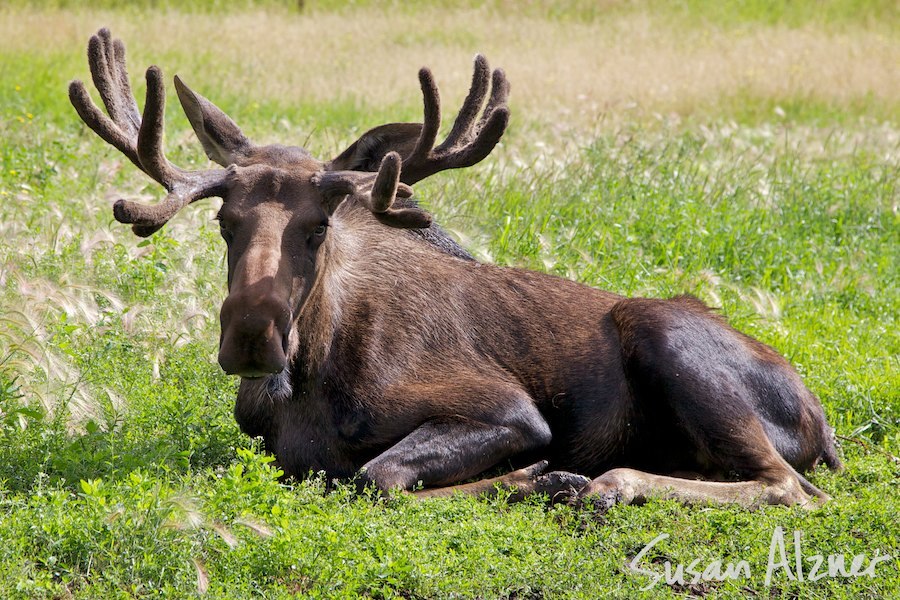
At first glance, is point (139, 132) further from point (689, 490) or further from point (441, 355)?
point (689, 490)

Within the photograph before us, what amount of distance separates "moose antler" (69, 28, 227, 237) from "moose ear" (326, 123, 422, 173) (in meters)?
0.75

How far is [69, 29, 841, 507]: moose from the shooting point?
6.01 m

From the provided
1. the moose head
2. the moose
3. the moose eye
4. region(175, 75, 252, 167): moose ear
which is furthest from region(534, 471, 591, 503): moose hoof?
region(175, 75, 252, 167): moose ear

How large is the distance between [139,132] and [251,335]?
48.8 inches

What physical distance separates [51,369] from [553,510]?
10.1 ft

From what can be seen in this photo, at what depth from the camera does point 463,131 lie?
22.6ft

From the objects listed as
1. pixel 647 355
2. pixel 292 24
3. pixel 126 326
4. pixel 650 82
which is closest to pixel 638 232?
pixel 647 355

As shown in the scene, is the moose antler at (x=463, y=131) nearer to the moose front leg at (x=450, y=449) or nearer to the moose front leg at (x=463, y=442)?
the moose front leg at (x=463, y=442)

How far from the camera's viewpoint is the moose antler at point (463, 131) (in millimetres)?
6117

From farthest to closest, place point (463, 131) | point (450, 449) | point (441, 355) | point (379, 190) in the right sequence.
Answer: point (441, 355), point (463, 131), point (450, 449), point (379, 190)

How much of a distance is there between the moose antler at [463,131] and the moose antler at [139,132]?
1069 millimetres

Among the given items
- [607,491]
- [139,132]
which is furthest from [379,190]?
[607,491]

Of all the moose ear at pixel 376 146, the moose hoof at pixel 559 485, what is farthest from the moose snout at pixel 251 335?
the moose hoof at pixel 559 485

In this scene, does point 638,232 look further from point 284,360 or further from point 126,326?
point 284,360
